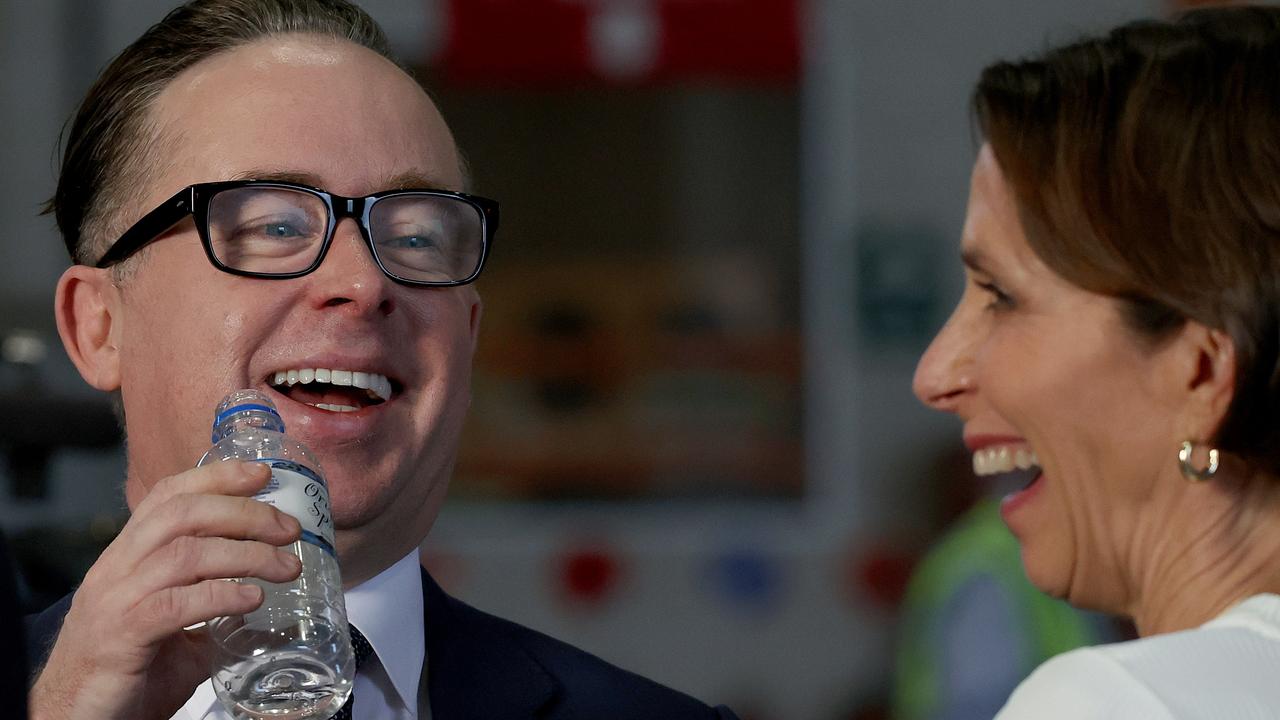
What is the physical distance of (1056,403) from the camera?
1.95 meters

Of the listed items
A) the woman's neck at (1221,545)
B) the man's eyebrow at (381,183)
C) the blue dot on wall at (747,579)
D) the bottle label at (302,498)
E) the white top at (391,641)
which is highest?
the man's eyebrow at (381,183)

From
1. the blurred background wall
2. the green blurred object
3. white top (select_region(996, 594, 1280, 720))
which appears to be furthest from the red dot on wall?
white top (select_region(996, 594, 1280, 720))

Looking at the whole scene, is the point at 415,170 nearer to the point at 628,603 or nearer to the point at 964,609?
the point at 964,609

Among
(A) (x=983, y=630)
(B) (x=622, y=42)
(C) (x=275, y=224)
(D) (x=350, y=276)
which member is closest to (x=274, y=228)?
(C) (x=275, y=224)

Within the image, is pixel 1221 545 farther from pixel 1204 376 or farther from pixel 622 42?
pixel 622 42

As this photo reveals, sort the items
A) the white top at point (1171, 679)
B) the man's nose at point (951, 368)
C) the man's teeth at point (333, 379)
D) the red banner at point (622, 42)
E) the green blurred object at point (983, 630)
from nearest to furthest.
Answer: the white top at point (1171, 679)
the man's teeth at point (333, 379)
the man's nose at point (951, 368)
the green blurred object at point (983, 630)
the red banner at point (622, 42)

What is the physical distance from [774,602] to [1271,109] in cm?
446

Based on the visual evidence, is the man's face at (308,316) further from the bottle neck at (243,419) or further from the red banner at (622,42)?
the red banner at (622,42)

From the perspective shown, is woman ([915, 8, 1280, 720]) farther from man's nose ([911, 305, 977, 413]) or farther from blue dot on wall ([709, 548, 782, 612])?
blue dot on wall ([709, 548, 782, 612])

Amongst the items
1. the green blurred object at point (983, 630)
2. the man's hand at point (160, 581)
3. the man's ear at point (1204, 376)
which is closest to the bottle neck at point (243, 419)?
the man's hand at point (160, 581)

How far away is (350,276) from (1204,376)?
3.25 feet

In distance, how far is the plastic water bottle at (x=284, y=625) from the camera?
5.64 feet

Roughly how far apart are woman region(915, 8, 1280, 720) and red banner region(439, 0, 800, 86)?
4149 millimetres

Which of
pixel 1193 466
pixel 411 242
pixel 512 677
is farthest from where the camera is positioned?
pixel 512 677
